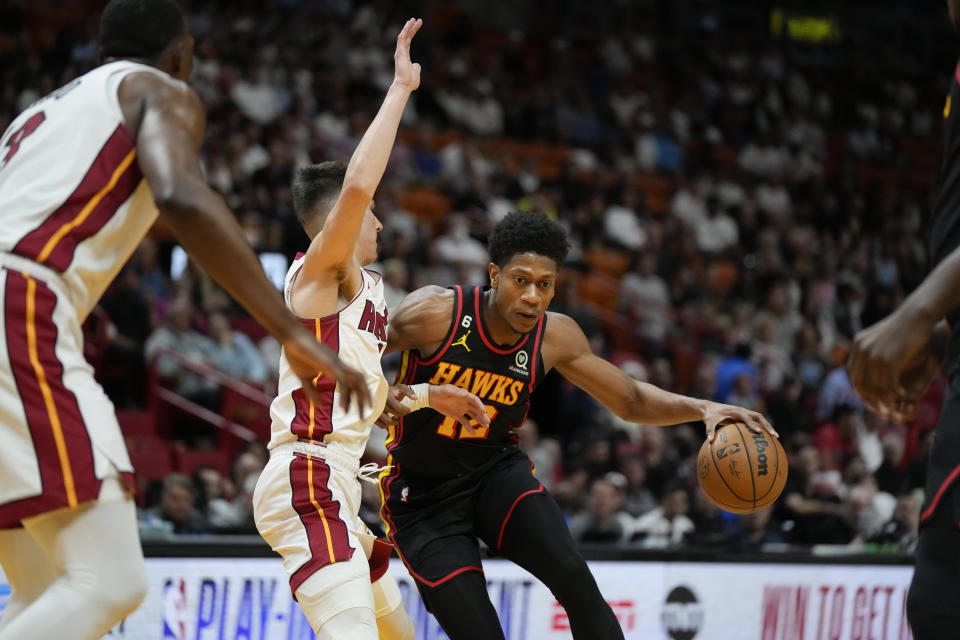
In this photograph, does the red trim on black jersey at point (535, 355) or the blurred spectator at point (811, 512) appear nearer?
the red trim on black jersey at point (535, 355)

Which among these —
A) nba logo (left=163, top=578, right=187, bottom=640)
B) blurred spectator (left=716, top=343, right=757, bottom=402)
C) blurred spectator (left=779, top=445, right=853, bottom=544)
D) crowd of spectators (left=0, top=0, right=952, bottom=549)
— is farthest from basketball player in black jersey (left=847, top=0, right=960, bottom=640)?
blurred spectator (left=716, top=343, right=757, bottom=402)

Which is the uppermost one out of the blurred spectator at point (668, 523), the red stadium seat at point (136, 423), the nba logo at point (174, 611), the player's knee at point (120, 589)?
the player's knee at point (120, 589)

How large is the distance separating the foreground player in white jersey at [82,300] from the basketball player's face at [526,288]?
6.28 ft

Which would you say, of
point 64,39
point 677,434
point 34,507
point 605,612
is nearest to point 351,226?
point 34,507

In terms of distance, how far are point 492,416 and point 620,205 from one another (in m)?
10.4

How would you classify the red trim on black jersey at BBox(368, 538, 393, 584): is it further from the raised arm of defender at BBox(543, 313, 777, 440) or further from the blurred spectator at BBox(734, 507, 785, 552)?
the blurred spectator at BBox(734, 507, 785, 552)

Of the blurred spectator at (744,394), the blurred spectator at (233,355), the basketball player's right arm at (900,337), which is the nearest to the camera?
the basketball player's right arm at (900,337)

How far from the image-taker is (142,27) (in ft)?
8.82

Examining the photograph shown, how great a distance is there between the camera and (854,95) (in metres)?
19.7

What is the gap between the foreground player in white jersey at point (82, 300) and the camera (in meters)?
2.40

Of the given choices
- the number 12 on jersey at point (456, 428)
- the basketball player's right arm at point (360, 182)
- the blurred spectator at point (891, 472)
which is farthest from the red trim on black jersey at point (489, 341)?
the blurred spectator at point (891, 472)

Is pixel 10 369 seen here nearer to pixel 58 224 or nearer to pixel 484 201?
pixel 58 224

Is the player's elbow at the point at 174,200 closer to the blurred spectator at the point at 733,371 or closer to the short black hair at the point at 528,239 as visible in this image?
the short black hair at the point at 528,239

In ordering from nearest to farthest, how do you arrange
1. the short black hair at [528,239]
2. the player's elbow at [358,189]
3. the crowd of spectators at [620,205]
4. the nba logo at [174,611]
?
the player's elbow at [358,189]
the short black hair at [528,239]
the nba logo at [174,611]
the crowd of spectators at [620,205]
